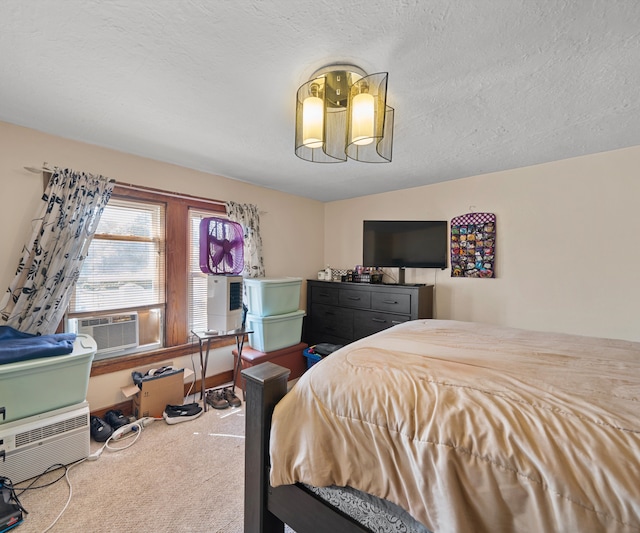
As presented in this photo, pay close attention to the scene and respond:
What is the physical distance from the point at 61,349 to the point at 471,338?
252 centimetres

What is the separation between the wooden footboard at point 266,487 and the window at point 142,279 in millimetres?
1900

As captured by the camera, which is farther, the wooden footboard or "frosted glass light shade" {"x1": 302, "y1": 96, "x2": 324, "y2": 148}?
"frosted glass light shade" {"x1": 302, "y1": 96, "x2": 324, "y2": 148}

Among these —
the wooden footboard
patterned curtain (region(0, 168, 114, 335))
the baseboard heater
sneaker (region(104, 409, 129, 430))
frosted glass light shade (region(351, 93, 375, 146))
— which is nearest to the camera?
the wooden footboard

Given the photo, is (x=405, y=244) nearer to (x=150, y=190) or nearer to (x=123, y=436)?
(x=150, y=190)

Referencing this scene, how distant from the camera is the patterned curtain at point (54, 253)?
193 cm

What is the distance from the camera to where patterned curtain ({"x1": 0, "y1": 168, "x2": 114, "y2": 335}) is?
193 cm

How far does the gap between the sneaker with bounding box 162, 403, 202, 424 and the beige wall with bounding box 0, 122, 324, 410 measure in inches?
17.9

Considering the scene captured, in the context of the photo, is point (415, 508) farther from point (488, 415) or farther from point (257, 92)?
point (257, 92)

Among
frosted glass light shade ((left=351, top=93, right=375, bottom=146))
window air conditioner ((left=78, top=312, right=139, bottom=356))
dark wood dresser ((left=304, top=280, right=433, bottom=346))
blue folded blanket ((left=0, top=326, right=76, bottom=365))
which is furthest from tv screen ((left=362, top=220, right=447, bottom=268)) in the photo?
blue folded blanket ((left=0, top=326, right=76, bottom=365))

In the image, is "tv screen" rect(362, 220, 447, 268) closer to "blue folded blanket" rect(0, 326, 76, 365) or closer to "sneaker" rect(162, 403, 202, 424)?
"sneaker" rect(162, 403, 202, 424)

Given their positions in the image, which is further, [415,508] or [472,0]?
[472,0]

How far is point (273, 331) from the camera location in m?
2.96

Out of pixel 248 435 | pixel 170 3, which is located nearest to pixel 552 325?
pixel 248 435

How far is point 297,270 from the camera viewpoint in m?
3.92
